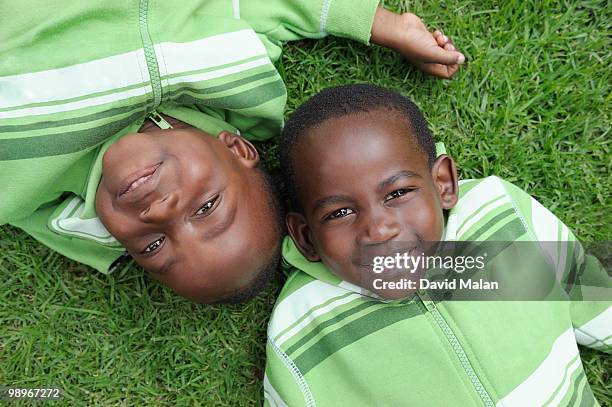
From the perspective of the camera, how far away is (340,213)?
1437 mm

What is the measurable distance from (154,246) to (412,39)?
97cm

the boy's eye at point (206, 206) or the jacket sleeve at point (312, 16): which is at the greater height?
the jacket sleeve at point (312, 16)

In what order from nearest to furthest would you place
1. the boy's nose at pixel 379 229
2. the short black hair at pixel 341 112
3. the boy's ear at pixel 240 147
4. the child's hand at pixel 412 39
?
the boy's nose at pixel 379 229, the short black hair at pixel 341 112, the boy's ear at pixel 240 147, the child's hand at pixel 412 39

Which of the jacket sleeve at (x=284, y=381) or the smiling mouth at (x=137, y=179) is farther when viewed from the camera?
the jacket sleeve at (x=284, y=381)

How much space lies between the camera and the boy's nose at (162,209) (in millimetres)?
1363

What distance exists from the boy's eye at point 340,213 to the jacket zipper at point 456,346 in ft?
1.01

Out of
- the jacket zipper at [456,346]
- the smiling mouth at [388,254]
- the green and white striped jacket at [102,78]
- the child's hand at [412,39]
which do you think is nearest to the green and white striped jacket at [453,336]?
the jacket zipper at [456,346]

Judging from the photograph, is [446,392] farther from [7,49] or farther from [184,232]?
[7,49]

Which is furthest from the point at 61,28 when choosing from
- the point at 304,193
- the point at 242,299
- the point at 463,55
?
the point at 463,55

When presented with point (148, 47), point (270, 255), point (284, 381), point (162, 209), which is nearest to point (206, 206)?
point (162, 209)

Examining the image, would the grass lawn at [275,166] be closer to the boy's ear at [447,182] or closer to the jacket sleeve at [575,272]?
the jacket sleeve at [575,272]

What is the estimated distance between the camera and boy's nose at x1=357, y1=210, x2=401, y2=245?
136 cm

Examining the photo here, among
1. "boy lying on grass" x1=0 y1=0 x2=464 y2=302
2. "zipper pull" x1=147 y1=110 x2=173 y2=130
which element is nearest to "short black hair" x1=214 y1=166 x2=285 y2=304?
"boy lying on grass" x1=0 y1=0 x2=464 y2=302

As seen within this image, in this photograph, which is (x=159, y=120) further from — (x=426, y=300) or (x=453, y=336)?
(x=453, y=336)
